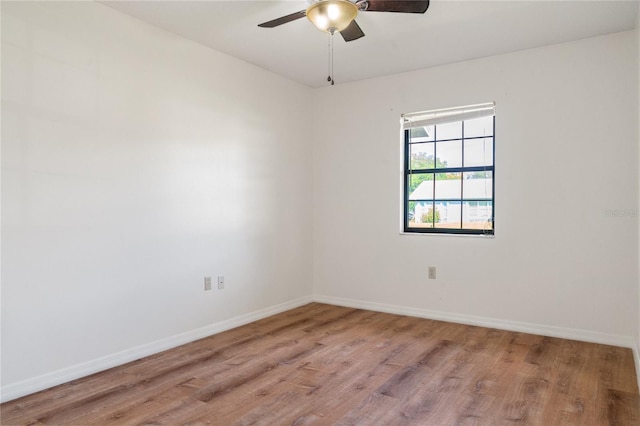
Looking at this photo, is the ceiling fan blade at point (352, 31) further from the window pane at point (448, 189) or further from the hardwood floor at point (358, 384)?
the hardwood floor at point (358, 384)

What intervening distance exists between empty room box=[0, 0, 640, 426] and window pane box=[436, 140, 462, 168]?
2 cm

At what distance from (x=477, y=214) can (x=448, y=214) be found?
0.29 meters

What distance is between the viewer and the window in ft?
13.4

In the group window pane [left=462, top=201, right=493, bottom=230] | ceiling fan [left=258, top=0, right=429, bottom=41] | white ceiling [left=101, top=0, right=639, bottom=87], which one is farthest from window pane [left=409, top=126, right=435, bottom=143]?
ceiling fan [left=258, top=0, right=429, bottom=41]

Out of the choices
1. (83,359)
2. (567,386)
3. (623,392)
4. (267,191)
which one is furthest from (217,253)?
(623,392)

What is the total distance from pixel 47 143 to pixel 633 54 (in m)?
4.33

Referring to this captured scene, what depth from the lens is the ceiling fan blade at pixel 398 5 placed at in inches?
91.0

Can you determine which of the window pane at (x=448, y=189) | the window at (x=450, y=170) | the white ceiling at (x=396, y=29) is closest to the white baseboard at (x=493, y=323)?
the window at (x=450, y=170)

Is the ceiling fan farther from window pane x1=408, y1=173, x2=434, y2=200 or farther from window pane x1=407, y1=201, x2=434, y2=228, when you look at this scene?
window pane x1=407, y1=201, x2=434, y2=228

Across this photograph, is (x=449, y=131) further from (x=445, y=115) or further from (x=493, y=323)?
(x=493, y=323)

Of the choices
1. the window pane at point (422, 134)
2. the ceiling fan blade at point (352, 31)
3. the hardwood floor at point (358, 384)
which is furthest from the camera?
the window pane at point (422, 134)

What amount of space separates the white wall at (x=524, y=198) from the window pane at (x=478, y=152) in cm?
17

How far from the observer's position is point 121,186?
3068 mm

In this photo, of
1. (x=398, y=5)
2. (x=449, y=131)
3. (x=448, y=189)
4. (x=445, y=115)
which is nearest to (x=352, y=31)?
(x=398, y=5)
